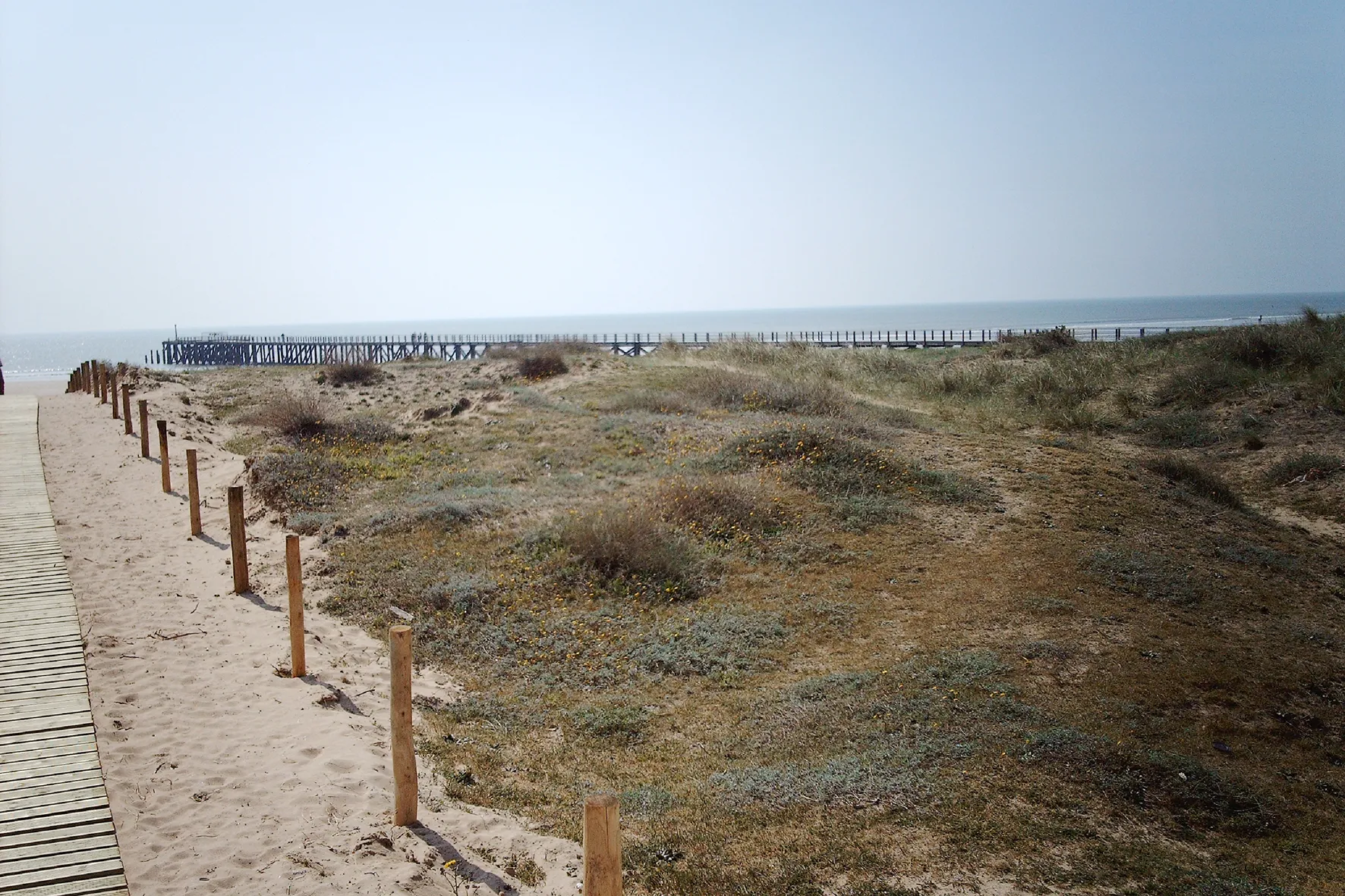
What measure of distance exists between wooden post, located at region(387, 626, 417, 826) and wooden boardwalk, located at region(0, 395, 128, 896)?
5.51 ft

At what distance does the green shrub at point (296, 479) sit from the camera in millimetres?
15930

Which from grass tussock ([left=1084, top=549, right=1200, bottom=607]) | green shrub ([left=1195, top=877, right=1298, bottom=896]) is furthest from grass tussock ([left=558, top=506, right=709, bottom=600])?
green shrub ([left=1195, top=877, right=1298, bottom=896])

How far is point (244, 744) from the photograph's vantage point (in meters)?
7.44

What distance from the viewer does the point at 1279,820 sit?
21.4ft

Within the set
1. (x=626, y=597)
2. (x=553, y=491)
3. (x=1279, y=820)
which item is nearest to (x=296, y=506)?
(x=553, y=491)

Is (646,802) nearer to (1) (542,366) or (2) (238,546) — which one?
(2) (238,546)

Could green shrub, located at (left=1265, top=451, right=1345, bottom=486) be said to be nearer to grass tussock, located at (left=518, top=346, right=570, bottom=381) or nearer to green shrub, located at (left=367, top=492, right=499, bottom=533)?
green shrub, located at (left=367, top=492, right=499, bottom=533)

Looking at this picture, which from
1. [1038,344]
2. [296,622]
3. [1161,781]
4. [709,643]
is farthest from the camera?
[1038,344]

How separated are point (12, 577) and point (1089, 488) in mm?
16346

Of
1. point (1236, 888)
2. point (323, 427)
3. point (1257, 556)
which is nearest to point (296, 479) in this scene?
point (323, 427)

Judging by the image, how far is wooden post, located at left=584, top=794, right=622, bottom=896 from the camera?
4141 millimetres

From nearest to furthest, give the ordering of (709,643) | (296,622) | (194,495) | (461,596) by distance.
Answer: (296,622)
(709,643)
(461,596)
(194,495)

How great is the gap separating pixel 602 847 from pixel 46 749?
5175 mm

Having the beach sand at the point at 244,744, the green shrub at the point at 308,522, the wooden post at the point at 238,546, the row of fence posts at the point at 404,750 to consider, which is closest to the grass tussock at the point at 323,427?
the green shrub at the point at 308,522
